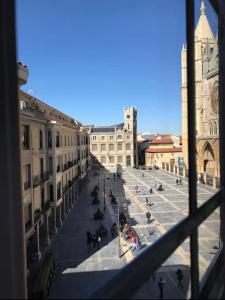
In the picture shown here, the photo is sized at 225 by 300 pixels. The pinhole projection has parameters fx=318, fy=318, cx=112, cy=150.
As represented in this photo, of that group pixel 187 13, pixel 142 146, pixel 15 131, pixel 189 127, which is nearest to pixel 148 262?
pixel 15 131

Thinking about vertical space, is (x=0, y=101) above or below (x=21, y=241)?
above

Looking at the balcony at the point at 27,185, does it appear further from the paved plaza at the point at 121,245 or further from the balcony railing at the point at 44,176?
the balcony railing at the point at 44,176

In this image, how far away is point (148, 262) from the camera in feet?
3.78

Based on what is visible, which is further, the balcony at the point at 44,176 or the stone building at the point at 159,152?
the stone building at the point at 159,152

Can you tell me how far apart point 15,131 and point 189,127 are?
111 centimetres

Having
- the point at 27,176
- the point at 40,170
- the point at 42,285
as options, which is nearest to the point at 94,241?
the point at 40,170

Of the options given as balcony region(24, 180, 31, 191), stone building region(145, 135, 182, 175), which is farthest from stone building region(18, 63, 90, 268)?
stone building region(145, 135, 182, 175)

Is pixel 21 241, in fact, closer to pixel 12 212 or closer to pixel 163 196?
pixel 12 212

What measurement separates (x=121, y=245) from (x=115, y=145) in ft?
147

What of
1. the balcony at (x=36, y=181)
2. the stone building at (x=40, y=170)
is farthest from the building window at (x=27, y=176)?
the balcony at (x=36, y=181)

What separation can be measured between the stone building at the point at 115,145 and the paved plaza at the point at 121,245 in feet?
90.3

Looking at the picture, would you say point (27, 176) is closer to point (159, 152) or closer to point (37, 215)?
point (37, 215)

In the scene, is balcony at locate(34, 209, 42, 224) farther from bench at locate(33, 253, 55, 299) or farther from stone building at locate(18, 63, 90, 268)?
bench at locate(33, 253, 55, 299)

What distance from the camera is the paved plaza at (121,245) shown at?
5.20 feet
